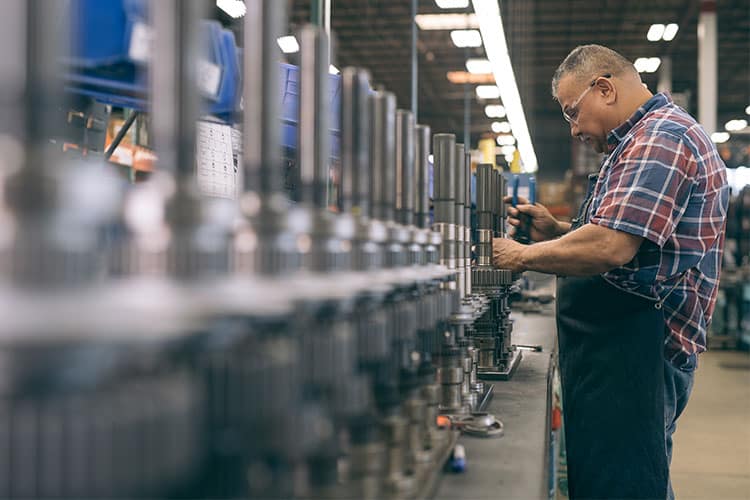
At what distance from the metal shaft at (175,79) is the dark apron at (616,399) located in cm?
150

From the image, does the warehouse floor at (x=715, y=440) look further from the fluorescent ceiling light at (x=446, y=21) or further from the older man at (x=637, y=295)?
the fluorescent ceiling light at (x=446, y=21)

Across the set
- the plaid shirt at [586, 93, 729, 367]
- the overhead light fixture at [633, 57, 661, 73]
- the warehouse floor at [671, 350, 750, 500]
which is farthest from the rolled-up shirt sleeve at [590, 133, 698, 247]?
the overhead light fixture at [633, 57, 661, 73]

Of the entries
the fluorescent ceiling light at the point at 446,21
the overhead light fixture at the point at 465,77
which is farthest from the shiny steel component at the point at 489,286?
the overhead light fixture at the point at 465,77

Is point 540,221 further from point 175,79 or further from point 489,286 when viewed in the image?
point 175,79

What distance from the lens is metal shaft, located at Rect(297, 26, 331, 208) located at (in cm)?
91

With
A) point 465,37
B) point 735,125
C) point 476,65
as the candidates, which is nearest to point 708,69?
point 465,37

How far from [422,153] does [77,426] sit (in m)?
0.96

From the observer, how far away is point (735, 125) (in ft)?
A: 52.9

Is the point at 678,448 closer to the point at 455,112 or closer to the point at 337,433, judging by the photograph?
the point at 337,433

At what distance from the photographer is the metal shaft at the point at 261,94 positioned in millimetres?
760

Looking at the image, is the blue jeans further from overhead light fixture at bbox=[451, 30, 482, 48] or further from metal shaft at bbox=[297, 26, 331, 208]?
overhead light fixture at bbox=[451, 30, 482, 48]

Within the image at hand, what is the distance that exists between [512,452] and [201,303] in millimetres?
1003

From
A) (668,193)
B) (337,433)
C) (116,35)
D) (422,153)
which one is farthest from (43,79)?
(668,193)

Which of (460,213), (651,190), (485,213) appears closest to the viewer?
(460,213)
